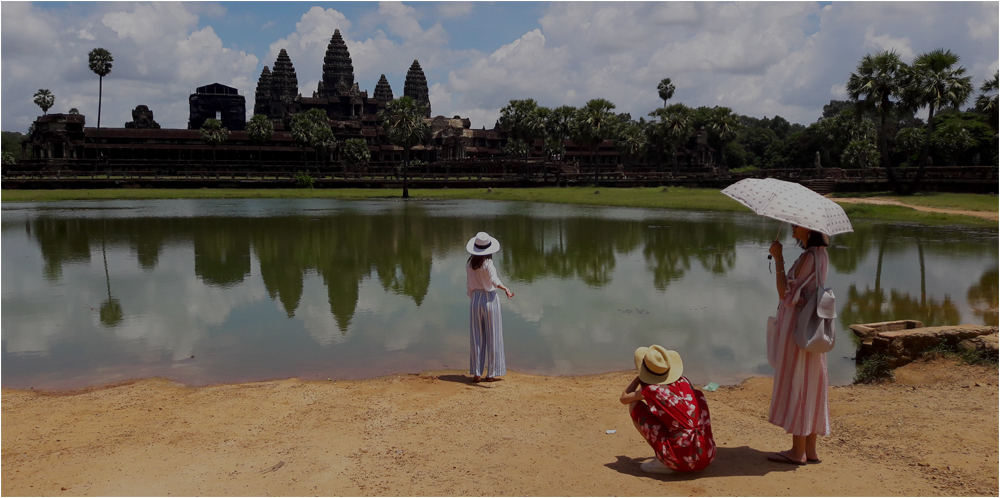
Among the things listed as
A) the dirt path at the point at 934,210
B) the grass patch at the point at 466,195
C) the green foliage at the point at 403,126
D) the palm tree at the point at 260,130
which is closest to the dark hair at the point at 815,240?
the dirt path at the point at 934,210

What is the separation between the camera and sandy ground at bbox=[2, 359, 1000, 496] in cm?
438

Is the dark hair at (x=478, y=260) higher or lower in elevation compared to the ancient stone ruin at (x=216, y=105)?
lower

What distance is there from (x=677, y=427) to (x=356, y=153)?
71573 millimetres

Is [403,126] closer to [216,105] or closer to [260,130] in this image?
[260,130]

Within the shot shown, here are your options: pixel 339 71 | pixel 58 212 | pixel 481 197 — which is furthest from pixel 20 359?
pixel 339 71

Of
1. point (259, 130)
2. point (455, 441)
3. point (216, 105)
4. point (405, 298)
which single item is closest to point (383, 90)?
point (216, 105)

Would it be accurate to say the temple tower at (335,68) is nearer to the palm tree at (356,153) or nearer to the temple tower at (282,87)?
the temple tower at (282,87)

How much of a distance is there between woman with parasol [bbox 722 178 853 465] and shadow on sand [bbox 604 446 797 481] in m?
0.12

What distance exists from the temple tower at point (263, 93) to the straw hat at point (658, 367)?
110 metres

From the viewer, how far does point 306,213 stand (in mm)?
32875

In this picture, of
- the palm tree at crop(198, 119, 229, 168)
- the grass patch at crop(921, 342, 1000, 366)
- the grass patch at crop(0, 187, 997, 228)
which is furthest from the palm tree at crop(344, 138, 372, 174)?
the grass patch at crop(921, 342, 1000, 366)

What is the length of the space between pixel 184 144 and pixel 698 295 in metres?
70.8

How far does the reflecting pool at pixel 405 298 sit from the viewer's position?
27.4ft

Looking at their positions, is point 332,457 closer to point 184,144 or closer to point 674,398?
point 674,398
